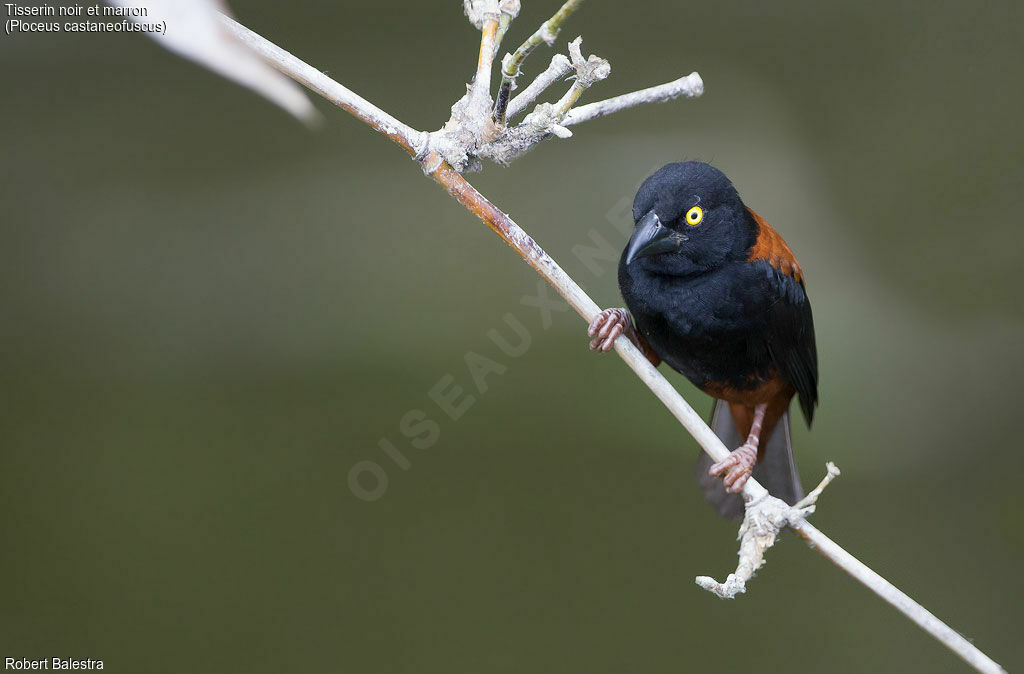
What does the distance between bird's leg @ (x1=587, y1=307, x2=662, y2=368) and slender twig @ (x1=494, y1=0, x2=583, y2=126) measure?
64cm

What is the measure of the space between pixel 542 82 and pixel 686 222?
712 millimetres

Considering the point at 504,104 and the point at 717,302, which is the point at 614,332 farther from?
the point at 504,104

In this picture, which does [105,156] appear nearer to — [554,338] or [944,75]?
[554,338]

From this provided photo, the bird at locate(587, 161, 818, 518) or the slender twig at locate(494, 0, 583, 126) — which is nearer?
the slender twig at locate(494, 0, 583, 126)

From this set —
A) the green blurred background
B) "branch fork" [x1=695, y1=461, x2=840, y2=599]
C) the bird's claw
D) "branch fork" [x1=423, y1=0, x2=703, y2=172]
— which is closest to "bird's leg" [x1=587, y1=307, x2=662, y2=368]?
the bird's claw

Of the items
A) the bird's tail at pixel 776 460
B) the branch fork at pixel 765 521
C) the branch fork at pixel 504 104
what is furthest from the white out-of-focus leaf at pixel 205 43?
the bird's tail at pixel 776 460

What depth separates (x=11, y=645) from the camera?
3072 millimetres

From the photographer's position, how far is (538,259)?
152 centimetres

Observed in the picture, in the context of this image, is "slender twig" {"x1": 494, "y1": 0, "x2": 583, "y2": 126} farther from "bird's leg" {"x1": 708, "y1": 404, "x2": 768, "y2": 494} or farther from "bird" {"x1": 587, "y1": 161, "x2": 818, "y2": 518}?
"bird's leg" {"x1": 708, "y1": 404, "x2": 768, "y2": 494}

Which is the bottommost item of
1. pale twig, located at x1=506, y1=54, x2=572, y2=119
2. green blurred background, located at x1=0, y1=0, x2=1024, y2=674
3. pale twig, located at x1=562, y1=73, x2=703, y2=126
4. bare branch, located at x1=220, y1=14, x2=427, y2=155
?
pale twig, located at x1=562, y1=73, x2=703, y2=126

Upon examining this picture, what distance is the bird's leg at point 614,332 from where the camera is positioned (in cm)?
202

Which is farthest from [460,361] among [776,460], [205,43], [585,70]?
[205,43]

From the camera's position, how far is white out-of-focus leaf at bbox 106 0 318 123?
2.86 feet

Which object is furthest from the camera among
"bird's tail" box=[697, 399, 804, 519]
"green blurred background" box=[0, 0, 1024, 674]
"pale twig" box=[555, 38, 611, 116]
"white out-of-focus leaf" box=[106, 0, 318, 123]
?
"green blurred background" box=[0, 0, 1024, 674]
